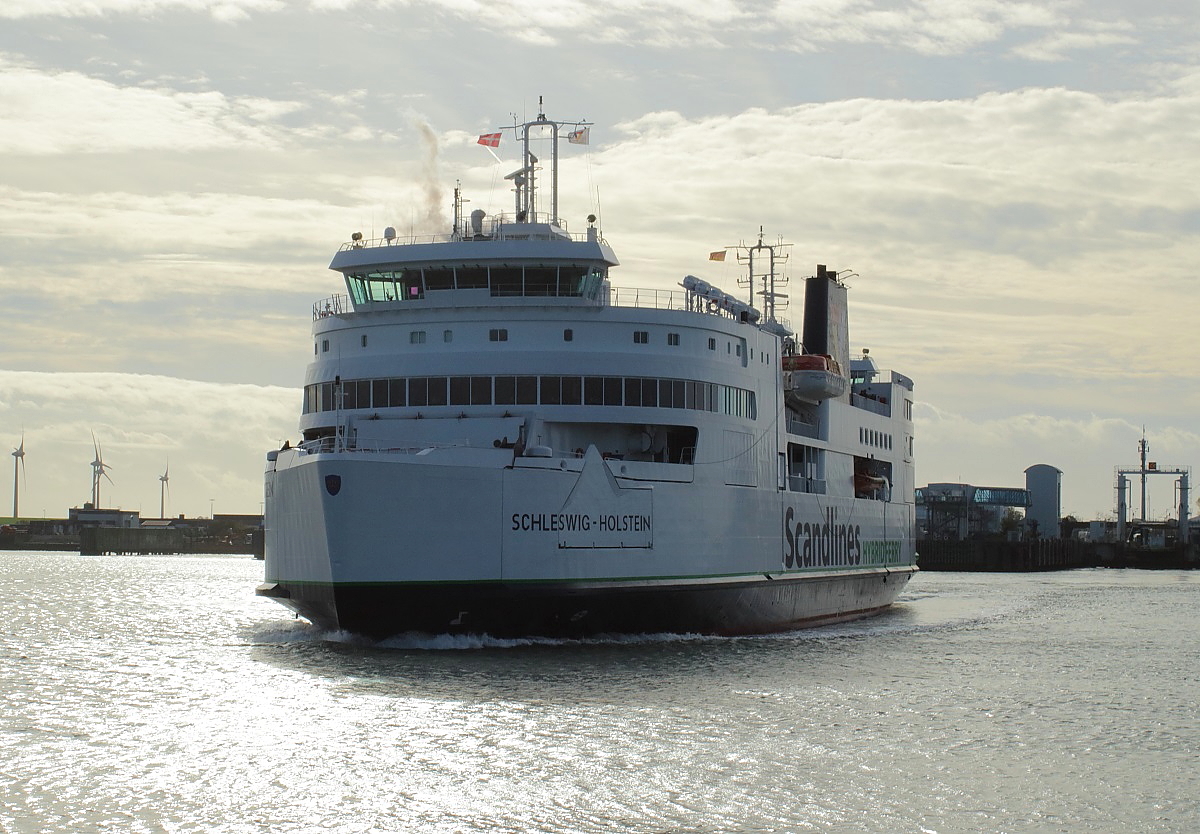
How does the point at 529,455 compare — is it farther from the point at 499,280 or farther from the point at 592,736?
the point at 592,736

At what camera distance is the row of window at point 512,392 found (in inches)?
1077

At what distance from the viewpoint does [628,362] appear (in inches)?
1101

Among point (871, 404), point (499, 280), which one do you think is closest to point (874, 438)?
point (871, 404)

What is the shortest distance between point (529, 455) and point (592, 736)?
820 cm

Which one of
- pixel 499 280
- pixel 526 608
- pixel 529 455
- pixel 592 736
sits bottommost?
pixel 592 736

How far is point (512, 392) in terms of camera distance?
27.3 metres

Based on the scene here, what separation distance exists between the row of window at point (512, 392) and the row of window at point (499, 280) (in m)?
2.03

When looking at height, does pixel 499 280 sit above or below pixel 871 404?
above

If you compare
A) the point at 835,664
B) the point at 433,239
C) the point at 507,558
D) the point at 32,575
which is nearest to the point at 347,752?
the point at 507,558

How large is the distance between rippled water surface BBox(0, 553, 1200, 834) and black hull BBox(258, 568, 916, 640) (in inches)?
16.0

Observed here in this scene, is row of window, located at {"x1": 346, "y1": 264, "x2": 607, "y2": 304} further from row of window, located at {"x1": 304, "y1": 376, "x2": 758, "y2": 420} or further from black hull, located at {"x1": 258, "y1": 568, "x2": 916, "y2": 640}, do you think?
black hull, located at {"x1": 258, "y1": 568, "x2": 916, "y2": 640}

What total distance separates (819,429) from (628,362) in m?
11.5

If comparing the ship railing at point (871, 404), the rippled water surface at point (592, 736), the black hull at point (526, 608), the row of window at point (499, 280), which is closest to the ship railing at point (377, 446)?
the black hull at point (526, 608)

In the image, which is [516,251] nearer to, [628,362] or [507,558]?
[628,362]
